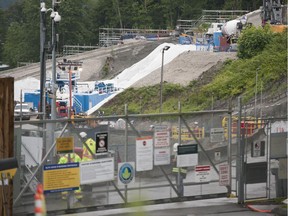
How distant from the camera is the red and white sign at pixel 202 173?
1847 centimetres

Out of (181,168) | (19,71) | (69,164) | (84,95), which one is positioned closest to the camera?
(69,164)

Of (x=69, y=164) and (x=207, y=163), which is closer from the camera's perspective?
(x=69, y=164)

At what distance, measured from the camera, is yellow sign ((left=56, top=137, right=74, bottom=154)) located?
1647 cm

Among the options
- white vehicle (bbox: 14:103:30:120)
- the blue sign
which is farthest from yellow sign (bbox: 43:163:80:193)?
white vehicle (bbox: 14:103:30:120)

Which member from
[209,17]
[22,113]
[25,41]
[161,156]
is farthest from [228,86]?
[25,41]

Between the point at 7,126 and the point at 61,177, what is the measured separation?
1565 millimetres

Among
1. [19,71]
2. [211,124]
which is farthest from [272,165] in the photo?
[19,71]

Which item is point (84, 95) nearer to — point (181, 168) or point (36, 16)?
point (181, 168)

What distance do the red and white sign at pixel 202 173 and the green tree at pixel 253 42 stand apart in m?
45.6

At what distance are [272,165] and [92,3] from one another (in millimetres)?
128496

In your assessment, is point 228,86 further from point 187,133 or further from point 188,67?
point 187,133

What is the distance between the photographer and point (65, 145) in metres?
16.5

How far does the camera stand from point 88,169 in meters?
16.8

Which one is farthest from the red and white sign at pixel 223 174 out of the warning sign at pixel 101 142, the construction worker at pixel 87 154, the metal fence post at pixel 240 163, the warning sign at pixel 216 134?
→ the construction worker at pixel 87 154
